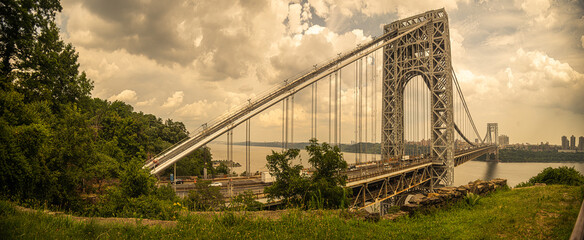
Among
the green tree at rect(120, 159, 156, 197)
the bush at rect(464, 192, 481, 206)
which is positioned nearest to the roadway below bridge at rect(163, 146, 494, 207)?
the green tree at rect(120, 159, 156, 197)

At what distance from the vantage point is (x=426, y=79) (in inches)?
1473

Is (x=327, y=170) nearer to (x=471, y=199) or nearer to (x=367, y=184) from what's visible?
(x=471, y=199)

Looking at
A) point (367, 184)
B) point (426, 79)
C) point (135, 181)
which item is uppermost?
point (426, 79)

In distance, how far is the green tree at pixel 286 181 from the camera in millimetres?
14631

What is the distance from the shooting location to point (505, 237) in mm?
6105

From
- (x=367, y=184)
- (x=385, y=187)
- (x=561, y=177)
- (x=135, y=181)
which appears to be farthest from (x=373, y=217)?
(x=385, y=187)

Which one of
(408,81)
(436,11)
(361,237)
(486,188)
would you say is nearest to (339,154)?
(486,188)

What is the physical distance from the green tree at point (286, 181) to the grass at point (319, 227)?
267 inches

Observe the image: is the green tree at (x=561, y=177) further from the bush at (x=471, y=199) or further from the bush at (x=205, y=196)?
the bush at (x=205, y=196)

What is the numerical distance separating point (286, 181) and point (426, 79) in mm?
32381

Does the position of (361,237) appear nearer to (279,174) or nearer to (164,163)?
(279,174)

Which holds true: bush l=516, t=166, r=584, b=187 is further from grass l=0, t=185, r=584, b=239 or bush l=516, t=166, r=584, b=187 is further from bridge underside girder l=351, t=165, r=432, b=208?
bridge underside girder l=351, t=165, r=432, b=208

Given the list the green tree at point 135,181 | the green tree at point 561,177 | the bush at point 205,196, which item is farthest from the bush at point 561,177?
the green tree at point 135,181

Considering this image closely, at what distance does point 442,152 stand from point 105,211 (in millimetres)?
37252
